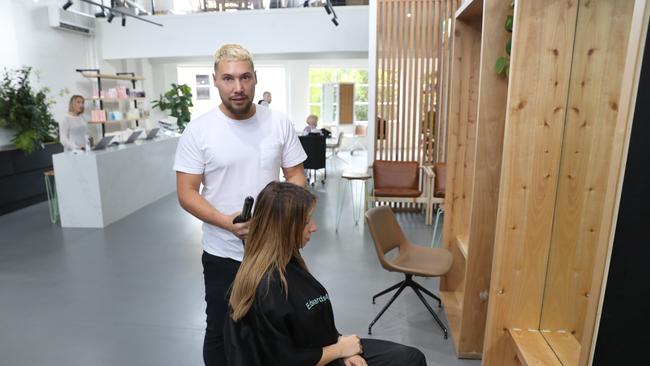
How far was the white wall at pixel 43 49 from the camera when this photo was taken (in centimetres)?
695

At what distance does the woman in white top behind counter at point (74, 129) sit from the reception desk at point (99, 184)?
0.48 m

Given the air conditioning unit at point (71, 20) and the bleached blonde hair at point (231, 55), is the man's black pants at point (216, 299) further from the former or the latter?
the air conditioning unit at point (71, 20)

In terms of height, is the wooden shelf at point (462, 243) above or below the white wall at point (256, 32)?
below

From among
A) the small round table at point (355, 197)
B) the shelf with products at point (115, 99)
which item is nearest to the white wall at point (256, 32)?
the shelf with products at point (115, 99)

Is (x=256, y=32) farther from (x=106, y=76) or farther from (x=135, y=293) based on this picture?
(x=135, y=293)

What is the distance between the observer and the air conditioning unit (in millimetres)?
7965

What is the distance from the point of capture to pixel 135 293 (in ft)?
11.9

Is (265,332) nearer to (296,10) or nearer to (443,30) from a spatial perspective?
(443,30)

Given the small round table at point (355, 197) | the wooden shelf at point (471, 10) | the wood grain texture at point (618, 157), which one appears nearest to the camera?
the wood grain texture at point (618, 157)

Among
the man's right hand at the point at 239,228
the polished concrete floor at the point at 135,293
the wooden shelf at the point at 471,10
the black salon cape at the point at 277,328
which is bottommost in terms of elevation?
the polished concrete floor at the point at 135,293

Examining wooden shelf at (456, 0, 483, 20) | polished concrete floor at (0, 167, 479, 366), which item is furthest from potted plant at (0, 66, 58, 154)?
wooden shelf at (456, 0, 483, 20)

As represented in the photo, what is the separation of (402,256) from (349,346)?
1.67 meters

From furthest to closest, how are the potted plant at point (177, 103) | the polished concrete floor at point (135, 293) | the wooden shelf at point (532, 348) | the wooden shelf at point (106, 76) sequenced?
the potted plant at point (177, 103) → the wooden shelf at point (106, 76) → the polished concrete floor at point (135, 293) → the wooden shelf at point (532, 348)

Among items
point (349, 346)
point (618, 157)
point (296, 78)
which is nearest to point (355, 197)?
point (349, 346)
